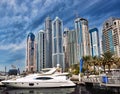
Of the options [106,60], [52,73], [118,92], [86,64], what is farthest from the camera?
[86,64]

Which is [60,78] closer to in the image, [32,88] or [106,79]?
[32,88]

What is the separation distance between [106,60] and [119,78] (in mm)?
45401

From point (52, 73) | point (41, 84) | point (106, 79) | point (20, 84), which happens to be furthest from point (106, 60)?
point (106, 79)

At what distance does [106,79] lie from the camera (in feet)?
137

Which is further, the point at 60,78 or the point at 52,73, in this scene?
the point at 52,73

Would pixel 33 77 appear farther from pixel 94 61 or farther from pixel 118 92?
pixel 94 61

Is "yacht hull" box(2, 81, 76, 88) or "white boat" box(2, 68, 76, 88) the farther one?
"white boat" box(2, 68, 76, 88)

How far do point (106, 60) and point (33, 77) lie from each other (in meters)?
32.6

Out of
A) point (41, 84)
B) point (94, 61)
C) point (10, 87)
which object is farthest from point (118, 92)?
point (94, 61)

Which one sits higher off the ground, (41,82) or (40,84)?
(41,82)

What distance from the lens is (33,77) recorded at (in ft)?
224

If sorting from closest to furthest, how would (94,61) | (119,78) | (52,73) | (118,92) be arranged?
(119,78)
(118,92)
(52,73)
(94,61)

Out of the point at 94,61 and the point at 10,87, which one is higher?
the point at 94,61

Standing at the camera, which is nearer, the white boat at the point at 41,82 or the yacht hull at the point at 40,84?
the yacht hull at the point at 40,84
